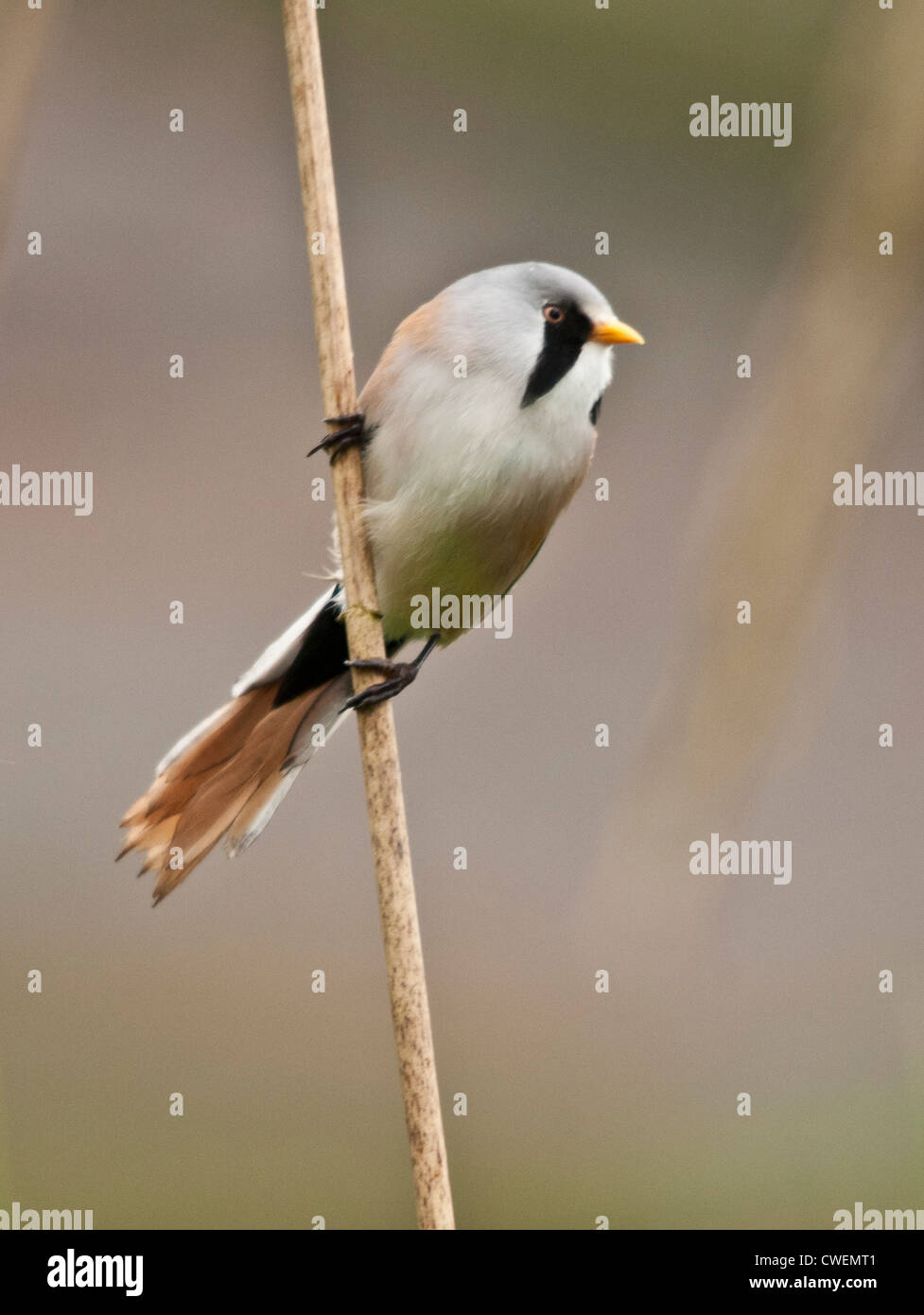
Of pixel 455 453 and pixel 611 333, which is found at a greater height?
pixel 611 333

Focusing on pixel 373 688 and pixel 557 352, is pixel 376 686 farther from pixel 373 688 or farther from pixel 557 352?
pixel 557 352

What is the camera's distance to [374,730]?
1.64m

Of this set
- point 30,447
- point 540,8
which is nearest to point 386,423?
point 30,447

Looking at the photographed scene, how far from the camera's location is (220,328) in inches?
142

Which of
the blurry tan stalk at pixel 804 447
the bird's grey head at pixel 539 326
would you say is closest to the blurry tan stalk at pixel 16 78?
the bird's grey head at pixel 539 326

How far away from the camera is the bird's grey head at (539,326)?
188 centimetres

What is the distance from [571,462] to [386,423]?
0.29 meters

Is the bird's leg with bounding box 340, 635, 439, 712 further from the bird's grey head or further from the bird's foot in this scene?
the bird's grey head

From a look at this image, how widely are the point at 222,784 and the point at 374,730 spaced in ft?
1.68

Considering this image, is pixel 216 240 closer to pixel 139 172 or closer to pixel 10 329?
pixel 139 172

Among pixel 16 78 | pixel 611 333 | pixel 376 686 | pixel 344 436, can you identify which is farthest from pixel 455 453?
pixel 16 78

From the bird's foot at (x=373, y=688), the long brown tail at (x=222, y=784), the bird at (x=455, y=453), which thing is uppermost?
the bird at (x=455, y=453)

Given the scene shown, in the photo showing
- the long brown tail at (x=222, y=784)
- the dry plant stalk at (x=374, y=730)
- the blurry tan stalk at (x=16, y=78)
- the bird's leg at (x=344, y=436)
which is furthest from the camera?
the long brown tail at (x=222, y=784)

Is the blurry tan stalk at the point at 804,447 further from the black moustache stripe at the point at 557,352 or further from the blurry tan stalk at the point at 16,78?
the blurry tan stalk at the point at 16,78
